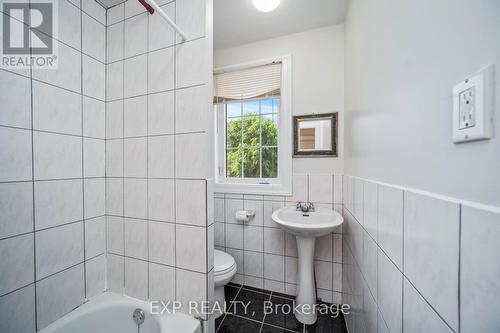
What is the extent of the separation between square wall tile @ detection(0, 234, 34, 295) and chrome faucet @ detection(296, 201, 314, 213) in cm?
161

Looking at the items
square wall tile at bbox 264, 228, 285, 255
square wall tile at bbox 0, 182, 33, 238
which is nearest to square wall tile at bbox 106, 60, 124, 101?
square wall tile at bbox 0, 182, 33, 238

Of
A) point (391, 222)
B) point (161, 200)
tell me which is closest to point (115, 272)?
point (161, 200)

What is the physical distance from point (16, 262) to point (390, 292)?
1.53m

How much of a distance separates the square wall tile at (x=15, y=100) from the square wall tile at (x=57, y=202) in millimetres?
287

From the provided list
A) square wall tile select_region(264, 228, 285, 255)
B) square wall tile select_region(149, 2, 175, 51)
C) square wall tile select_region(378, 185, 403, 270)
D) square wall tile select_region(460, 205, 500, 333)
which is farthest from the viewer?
square wall tile select_region(264, 228, 285, 255)

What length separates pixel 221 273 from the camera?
1.34m

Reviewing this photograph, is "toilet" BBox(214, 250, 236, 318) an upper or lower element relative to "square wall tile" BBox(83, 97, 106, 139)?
lower

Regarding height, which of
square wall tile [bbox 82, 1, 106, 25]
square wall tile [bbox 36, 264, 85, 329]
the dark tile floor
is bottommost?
the dark tile floor

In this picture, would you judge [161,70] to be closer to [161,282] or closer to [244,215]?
[161,282]

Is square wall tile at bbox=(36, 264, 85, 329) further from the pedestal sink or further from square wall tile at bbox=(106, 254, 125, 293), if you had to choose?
the pedestal sink

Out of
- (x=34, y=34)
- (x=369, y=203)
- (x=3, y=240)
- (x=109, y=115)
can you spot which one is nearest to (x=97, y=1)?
(x=34, y=34)

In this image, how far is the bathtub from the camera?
0.90 meters

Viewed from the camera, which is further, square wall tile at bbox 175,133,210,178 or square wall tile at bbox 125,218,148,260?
square wall tile at bbox 125,218,148,260

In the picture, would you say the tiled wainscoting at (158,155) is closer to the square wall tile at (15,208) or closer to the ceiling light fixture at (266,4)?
the square wall tile at (15,208)
